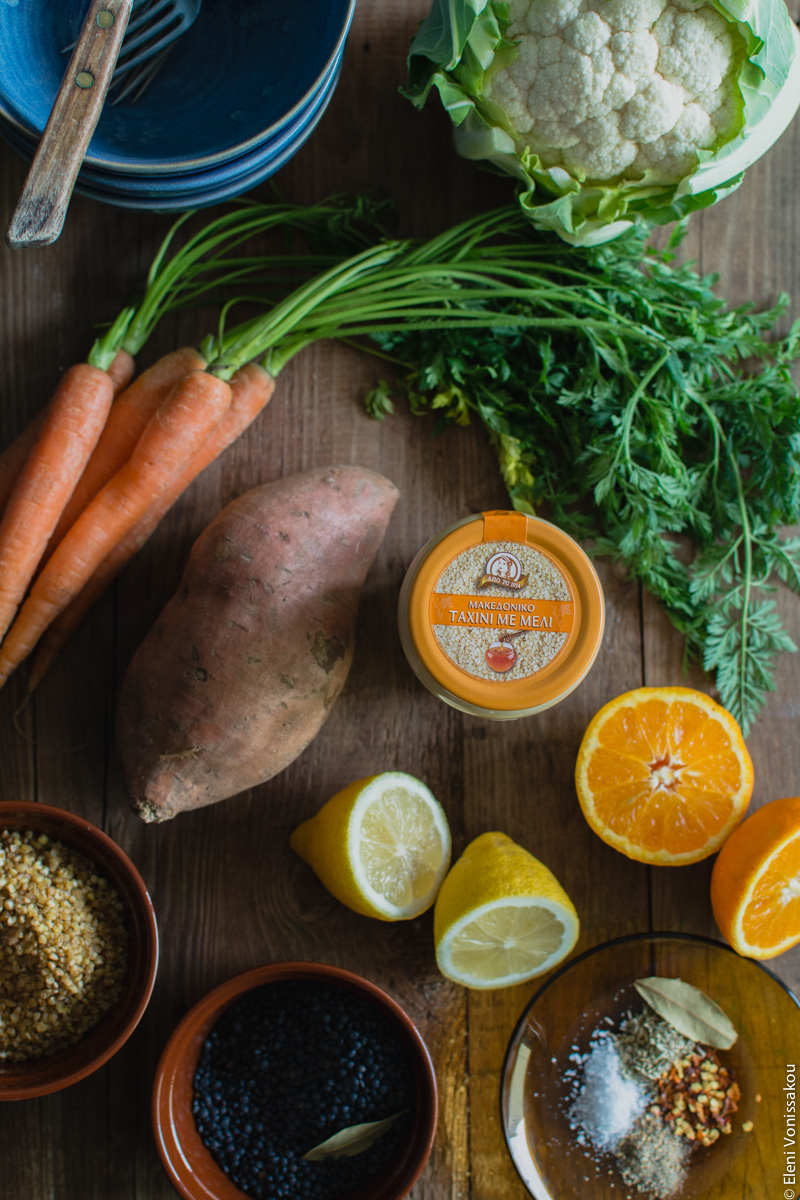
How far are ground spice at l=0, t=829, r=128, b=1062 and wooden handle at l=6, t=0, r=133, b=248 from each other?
0.72 meters

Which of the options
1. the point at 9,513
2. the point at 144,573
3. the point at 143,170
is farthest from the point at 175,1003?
the point at 143,170

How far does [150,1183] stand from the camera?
108 centimetres

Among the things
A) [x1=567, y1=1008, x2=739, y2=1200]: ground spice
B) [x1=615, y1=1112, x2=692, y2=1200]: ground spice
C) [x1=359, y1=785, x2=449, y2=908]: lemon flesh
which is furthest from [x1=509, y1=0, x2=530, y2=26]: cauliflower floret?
[x1=615, y1=1112, x2=692, y2=1200]: ground spice

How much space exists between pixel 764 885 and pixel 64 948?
873mm

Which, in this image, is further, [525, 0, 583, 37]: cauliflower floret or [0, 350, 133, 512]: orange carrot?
[0, 350, 133, 512]: orange carrot

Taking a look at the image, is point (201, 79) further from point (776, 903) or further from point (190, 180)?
point (776, 903)

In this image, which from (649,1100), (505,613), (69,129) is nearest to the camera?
(69,129)

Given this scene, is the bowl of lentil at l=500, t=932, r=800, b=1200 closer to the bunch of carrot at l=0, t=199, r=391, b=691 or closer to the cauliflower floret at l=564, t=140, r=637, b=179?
the bunch of carrot at l=0, t=199, r=391, b=691

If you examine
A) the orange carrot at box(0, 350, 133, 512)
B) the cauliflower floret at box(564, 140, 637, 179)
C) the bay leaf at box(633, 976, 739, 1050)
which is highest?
the cauliflower floret at box(564, 140, 637, 179)

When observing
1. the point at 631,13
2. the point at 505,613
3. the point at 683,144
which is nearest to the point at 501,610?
the point at 505,613

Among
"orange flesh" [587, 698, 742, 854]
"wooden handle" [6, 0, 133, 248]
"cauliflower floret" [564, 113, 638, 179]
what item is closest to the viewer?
"wooden handle" [6, 0, 133, 248]

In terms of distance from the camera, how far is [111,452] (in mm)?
1121

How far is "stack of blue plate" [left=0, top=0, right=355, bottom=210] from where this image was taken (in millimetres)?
948

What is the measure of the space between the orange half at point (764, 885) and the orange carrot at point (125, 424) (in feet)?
3.13
